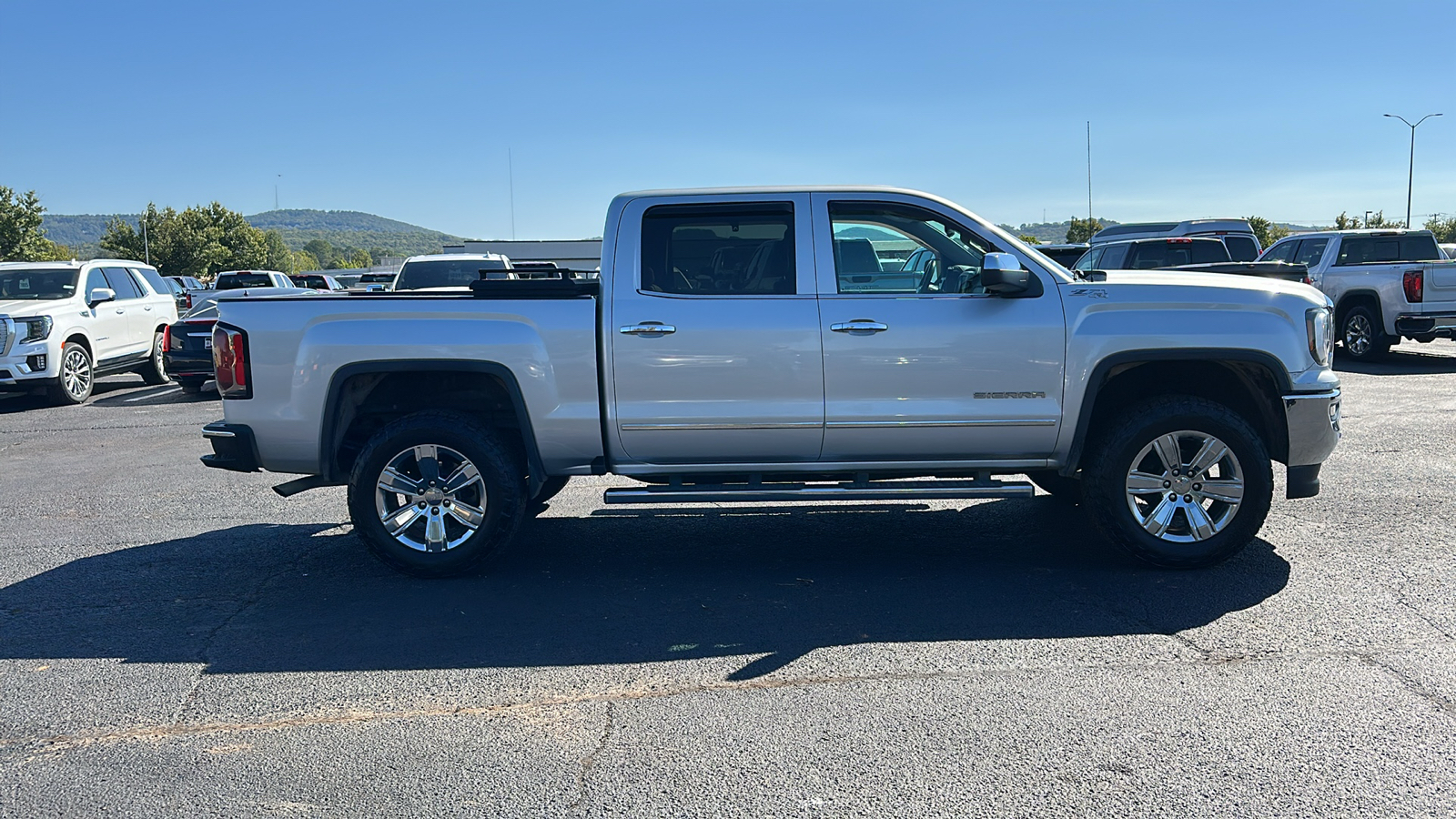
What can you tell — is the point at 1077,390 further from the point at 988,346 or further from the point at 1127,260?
the point at 1127,260

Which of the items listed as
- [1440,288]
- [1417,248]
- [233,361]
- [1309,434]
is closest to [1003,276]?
[1309,434]

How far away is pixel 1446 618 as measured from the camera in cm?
492

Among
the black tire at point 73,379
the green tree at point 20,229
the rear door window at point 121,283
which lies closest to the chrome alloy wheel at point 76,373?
the black tire at point 73,379

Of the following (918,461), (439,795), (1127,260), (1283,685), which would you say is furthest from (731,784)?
(1127,260)

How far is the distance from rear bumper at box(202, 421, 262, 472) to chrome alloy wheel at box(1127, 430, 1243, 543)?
4603 millimetres

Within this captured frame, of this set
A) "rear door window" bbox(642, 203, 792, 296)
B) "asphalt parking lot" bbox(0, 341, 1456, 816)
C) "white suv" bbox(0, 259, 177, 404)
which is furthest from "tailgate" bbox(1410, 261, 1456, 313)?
"white suv" bbox(0, 259, 177, 404)

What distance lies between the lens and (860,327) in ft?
18.7

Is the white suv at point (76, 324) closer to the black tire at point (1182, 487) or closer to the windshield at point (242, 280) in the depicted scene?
the windshield at point (242, 280)

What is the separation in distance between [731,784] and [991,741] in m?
0.92

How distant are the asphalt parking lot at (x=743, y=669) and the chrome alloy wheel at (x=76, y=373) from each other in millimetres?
8528

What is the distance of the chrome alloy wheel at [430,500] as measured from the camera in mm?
5844

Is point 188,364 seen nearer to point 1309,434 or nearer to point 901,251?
point 901,251

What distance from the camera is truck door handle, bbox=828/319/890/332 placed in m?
5.71

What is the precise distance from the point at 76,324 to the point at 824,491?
13.2m
